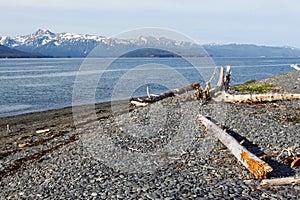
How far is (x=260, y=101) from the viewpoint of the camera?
25500mm

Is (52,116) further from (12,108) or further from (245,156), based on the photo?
(245,156)

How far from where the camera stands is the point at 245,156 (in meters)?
13.1

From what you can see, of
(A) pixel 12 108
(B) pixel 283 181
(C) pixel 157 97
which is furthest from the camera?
(A) pixel 12 108

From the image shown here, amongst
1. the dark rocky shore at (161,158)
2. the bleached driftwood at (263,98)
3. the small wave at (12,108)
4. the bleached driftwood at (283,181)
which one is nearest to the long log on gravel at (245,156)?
the dark rocky shore at (161,158)

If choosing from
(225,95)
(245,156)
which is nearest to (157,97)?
(225,95)

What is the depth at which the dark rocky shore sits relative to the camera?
457 inches

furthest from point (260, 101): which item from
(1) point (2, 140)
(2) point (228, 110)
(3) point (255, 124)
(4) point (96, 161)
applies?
(1) point (2, 140)

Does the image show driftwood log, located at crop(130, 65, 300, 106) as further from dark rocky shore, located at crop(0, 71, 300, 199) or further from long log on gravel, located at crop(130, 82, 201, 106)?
dark rocky shore, located at crop(0, 71, 300, 199)

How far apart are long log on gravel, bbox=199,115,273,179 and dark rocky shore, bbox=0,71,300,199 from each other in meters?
0.27

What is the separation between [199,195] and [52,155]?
36.0ft

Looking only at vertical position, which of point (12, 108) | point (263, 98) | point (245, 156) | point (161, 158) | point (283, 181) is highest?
point (263, 98)

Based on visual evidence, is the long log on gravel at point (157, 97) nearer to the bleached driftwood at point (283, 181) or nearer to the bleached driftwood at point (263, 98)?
the bleached driftwood at point (263, 98)

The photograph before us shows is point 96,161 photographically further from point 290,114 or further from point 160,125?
point 290,114

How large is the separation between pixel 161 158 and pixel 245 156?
3.80 m
